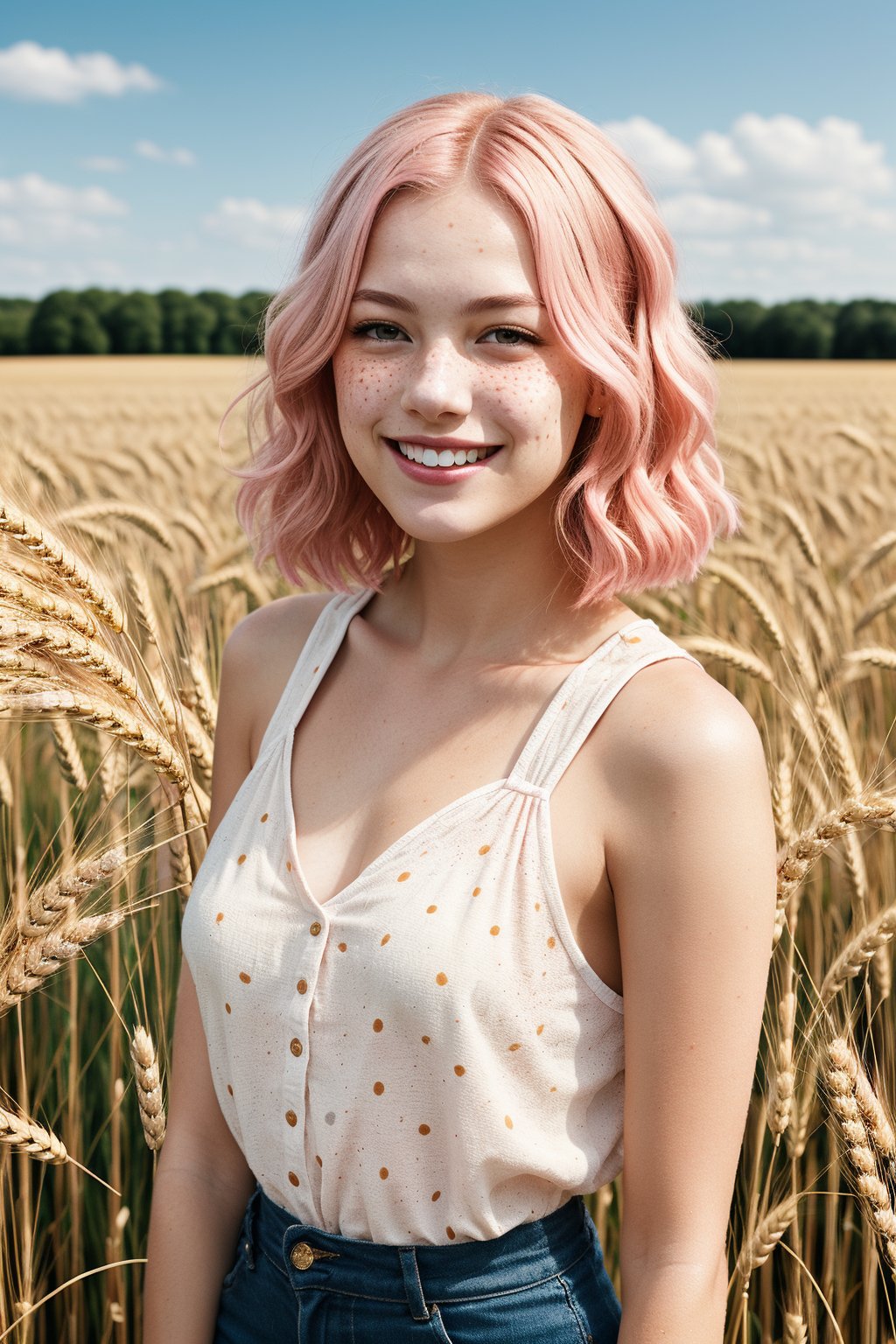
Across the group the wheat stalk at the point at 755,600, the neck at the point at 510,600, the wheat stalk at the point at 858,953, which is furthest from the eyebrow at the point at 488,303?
the wheat stalk at the point at 755,600

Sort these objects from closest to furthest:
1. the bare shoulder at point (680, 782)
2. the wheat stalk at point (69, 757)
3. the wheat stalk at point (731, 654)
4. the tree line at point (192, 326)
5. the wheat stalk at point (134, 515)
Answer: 1. the bare shoulder at point (680, 782)
2. the wheat stalk at point (69, 757)
3. the wheat stalk at point (731, 654)
4. the wheat stalk at point (134, 515)
5. the tree line at point (192, 326)

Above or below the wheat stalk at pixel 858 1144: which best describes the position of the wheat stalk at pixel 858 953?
above

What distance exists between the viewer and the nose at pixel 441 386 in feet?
3.88

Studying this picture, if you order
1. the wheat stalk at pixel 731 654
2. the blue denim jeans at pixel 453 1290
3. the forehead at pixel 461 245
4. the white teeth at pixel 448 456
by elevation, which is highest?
the forehead at pixel 461 245

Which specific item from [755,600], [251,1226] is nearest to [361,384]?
[251,1226]

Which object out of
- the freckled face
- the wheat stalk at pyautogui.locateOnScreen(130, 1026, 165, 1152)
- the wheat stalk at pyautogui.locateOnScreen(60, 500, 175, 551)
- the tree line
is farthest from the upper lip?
the tree line

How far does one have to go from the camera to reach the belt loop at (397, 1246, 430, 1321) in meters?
1.19

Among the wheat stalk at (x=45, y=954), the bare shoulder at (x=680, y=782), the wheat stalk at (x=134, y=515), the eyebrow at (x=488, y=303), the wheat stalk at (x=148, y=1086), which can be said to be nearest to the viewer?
the bare shoulder at (x=680, y=782)

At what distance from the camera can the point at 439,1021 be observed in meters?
1.14

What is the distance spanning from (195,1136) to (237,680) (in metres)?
0.56

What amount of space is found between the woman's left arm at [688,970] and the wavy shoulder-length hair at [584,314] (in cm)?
27

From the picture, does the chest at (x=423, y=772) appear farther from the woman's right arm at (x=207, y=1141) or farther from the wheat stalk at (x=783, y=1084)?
the wheat stalk at (x=783, y=1084)

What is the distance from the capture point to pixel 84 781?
1.89 metres

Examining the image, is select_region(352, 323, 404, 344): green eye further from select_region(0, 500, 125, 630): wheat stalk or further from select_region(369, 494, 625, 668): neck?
select_region(0, 500, 125, 630): wheat stalk
